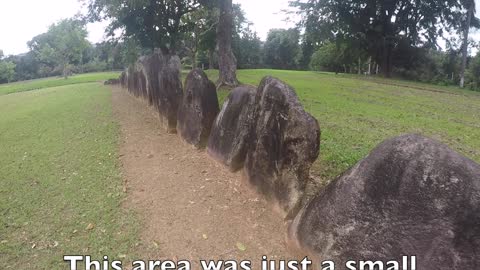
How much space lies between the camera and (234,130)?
6.71 m

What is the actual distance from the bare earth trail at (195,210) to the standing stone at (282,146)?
35cm

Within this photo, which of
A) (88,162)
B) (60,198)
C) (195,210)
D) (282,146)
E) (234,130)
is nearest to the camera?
(282,146)

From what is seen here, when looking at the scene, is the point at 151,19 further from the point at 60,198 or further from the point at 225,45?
the point at 60,198

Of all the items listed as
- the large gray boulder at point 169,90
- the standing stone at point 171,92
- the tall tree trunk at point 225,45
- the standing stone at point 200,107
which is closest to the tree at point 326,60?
the tall tree trunk at point 225,45

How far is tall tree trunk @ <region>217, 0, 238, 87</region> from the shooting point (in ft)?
52.3

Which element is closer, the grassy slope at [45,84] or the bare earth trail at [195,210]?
the bare earth trail at [195,210]

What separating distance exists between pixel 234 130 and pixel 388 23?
29110mm

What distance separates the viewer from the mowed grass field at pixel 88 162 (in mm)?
4754

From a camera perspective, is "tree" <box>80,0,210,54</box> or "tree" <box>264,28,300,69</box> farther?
"tree" <box>264,28,300,69</box>

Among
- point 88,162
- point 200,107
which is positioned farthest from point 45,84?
point 200,107

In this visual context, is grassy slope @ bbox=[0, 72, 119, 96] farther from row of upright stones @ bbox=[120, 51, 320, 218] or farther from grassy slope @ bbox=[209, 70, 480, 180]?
row of upright stones @ bbox=[120, 51, 320, 218]

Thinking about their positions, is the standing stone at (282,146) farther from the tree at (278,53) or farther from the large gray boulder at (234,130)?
the tree at (278,53)

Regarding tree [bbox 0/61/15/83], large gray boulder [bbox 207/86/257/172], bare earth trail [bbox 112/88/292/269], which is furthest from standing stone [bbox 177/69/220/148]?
tree [bbox 0/61/15/83]

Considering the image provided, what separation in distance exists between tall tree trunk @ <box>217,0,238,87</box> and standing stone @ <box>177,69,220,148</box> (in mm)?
7804
